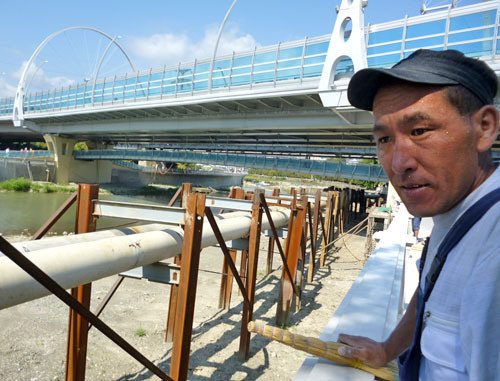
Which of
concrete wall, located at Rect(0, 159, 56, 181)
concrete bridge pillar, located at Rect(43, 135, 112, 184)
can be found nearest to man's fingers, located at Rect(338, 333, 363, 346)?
concrete bridge pillar, located at Rect(43, 135, 112, 184)

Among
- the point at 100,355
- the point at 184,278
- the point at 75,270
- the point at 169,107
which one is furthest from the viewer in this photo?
the point at 169,107

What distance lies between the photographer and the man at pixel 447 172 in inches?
31.6

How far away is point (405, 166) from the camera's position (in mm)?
1046

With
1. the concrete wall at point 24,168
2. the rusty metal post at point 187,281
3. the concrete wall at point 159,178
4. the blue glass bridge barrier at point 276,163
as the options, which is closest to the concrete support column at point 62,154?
the concrete wall at point 24,168

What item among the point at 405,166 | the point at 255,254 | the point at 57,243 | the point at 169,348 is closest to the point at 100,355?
the point at 169,348

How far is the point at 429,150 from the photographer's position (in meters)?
1.01

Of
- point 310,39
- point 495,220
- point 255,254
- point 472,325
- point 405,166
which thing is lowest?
point 255,254

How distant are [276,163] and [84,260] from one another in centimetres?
2351

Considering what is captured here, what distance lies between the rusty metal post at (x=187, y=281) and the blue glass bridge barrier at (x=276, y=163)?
19957mm

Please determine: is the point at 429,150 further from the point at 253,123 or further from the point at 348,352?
the point at 253,123

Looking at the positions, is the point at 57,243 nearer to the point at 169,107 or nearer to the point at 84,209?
the point at 84,209

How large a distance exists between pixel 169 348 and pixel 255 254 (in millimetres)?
2545

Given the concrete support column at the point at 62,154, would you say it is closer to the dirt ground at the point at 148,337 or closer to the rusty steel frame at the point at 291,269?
the dirt ground at the point at 148,337

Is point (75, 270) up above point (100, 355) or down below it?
above
